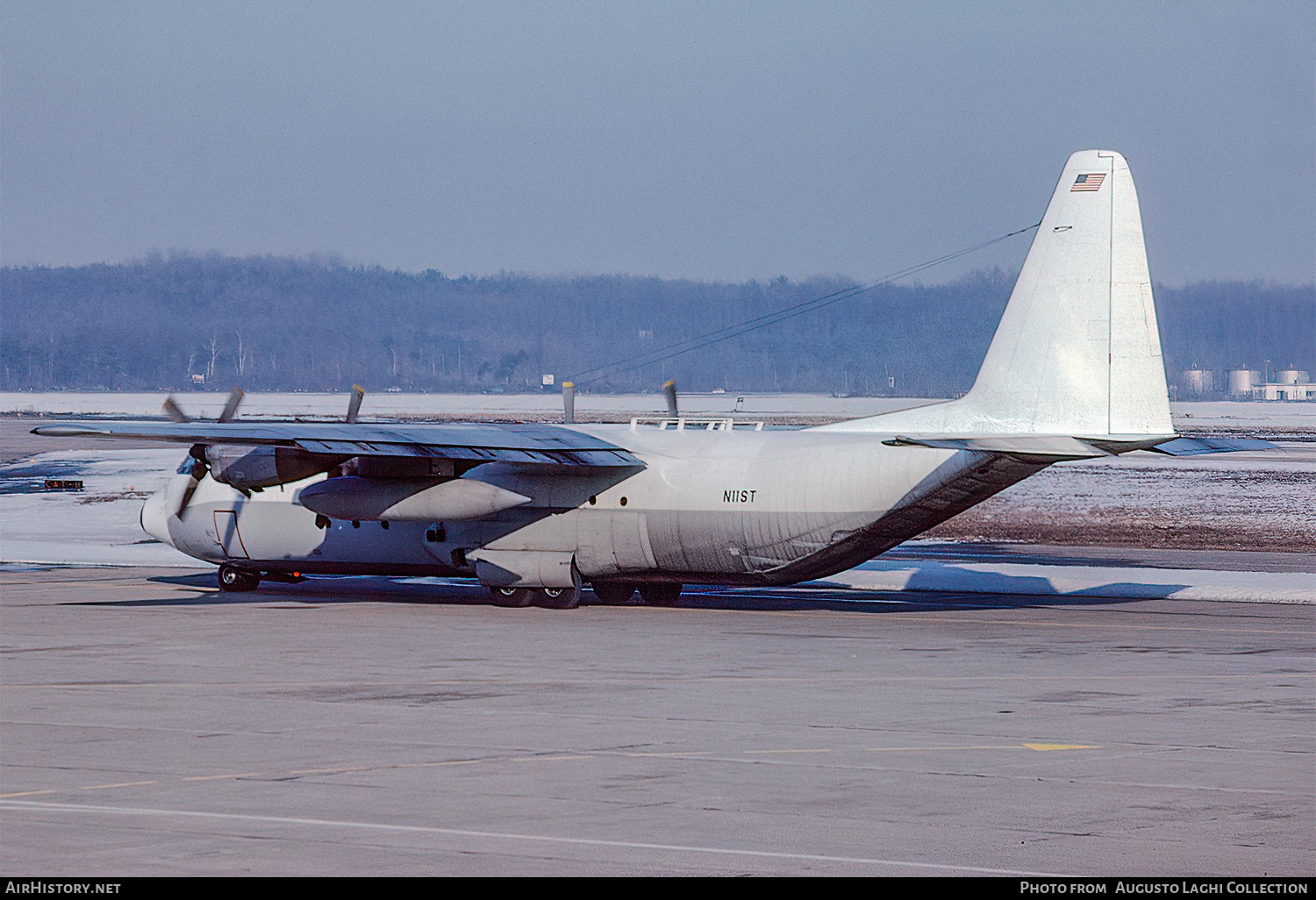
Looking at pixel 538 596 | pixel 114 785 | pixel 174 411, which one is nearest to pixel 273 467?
pixel 174 411

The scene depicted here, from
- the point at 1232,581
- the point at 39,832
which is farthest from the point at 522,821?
the point at 1232,581

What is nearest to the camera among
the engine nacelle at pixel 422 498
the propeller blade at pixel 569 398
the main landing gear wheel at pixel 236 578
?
the engine nacelle at pixel 422 498

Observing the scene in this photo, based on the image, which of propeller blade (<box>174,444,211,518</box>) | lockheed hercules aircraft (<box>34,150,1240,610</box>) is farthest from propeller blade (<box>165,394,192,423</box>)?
lockheed hercules aircraft (<box>34,150,1240,610</box>)

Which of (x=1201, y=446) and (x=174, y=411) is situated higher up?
(x=174, y=411)

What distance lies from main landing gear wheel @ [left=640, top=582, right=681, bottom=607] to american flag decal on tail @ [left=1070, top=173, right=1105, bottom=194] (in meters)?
9.30

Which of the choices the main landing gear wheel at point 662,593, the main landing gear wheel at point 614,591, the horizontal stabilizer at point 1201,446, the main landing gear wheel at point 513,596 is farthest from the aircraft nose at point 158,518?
the horizontal stabilizer at point 1201,446

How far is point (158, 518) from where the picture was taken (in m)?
29.5

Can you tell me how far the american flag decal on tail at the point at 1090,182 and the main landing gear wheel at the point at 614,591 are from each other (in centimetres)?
978

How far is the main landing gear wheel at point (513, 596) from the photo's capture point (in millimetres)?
26500

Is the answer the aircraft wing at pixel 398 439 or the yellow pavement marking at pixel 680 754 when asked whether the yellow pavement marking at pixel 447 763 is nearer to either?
the yellow pavement marking at pixel 680 754

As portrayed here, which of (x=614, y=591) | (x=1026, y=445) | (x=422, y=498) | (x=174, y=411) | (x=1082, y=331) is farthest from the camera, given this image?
(x=174, y=411)

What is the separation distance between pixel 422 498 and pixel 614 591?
3.71 m

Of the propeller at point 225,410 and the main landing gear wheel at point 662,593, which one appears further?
the propeller at point 225,410

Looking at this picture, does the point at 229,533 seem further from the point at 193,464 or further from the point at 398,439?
the point at 398,439
